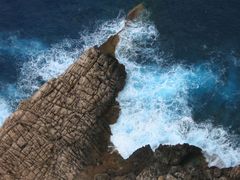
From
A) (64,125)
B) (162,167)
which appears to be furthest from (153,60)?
(162,167)

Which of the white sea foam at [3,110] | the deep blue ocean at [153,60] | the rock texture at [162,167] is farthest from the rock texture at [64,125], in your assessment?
the white sea foam at [3,110]

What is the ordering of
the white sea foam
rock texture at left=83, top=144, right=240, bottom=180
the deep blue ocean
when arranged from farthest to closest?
the white sea foam → the deep blue ocean → rock texture at left=83, top=144, right=240, bottom=180

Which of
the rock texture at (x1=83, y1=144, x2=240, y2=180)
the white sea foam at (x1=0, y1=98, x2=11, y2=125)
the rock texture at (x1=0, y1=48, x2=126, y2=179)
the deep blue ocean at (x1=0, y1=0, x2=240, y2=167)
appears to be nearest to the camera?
the rock texture at (x1=83, y1=144, x2=240, y2=180)

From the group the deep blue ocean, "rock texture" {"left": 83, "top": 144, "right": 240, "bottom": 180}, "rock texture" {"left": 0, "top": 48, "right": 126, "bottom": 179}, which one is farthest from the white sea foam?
"rock texture" {"left": 83, "top": 144, "right": 240, "bottom": 180}

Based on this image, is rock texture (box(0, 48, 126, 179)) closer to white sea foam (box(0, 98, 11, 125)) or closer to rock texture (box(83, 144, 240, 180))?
rock texture (box(83, 144, 240, 180))

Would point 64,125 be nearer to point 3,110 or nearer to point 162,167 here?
point 3,110

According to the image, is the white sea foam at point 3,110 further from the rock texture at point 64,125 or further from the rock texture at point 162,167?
the rock texture at point 162,167

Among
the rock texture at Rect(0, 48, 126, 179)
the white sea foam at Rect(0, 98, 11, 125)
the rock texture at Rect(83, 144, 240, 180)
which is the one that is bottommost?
the rock texture at Rect(83, 144, 240, 180)
